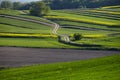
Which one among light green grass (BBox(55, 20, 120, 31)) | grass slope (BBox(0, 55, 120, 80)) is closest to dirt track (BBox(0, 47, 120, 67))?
grass slope (BBox(0, 55, 120, 80))

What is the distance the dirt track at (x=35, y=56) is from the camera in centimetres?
3956

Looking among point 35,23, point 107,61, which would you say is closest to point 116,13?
point 35,23

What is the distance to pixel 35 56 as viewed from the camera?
44.3 m

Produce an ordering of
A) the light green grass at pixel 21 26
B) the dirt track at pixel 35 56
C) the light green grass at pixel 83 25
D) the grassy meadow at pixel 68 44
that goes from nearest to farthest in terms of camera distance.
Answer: the grassy meadow at pixel 68 44
the dirt track at pixel 35 56
the light green grass at pixel 21 26
the light green grass at pixel 83 25

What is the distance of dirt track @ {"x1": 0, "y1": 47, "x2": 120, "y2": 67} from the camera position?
3956 cm

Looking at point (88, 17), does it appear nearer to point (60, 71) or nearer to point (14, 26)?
point (14, 26)

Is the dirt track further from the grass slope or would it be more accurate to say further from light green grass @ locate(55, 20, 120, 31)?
light green grass @ locate(55, 20, 120, 31)

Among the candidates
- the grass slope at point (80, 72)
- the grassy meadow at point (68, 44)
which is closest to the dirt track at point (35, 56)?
the grassy meadow at point (68, 44)

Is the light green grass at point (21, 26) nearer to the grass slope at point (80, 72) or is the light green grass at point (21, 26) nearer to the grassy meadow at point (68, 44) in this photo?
the grassy meadow at point (68, 44)

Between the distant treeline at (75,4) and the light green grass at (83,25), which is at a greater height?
the distant treeline at (75,4)

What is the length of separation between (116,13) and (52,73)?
89066 mm

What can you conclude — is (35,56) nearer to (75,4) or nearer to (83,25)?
(83,25)

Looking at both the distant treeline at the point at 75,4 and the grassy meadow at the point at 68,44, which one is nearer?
the grassy meadow at the point at 68,44

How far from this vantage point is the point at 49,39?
66062 mm
